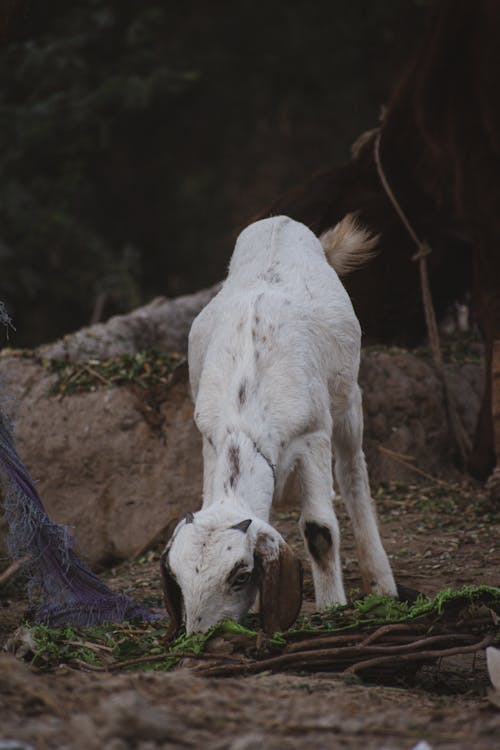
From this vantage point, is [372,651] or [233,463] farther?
[233,463]

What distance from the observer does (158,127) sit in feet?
61.1

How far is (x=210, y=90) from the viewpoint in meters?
18.3

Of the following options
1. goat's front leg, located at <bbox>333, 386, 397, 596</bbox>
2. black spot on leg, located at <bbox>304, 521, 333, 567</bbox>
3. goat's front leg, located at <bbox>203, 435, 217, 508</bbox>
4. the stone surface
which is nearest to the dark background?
the stone surface

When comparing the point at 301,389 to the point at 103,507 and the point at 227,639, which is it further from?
the point at 103,507

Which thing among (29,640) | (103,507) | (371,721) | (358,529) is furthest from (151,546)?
(371,721)

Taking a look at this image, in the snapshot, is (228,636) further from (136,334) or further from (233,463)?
(136,334)

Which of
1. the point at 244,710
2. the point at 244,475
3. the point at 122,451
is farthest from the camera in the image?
the point at 122,451

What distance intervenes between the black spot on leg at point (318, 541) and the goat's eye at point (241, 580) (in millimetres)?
937

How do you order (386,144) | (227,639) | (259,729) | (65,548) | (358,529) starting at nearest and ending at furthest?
(259,729)
(227,639)
(65,548)
(358,529)
(386,144)

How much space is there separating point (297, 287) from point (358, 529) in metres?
1.37

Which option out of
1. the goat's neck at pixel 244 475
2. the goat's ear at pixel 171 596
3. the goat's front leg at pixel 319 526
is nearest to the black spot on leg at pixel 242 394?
the goat's neck at pixel 244 475

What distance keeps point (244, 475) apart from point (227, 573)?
1.88ft

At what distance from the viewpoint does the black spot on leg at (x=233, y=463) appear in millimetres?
4465

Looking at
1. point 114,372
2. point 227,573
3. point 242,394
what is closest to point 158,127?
point 114,372
